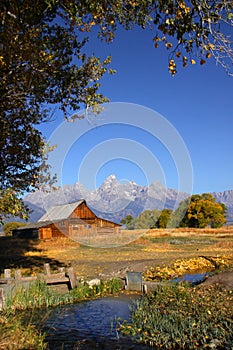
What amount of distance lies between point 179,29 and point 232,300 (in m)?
8.21

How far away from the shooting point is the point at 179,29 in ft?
24.5

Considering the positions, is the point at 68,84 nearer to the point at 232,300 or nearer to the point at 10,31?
the point at 10,31

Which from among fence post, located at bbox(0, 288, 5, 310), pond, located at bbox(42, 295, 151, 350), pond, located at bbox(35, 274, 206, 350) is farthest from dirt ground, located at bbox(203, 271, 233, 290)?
fence post, located at bbox(0, 288, 5, 310)

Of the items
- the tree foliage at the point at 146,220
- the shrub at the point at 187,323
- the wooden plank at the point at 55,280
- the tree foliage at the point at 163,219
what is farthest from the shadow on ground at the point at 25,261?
the tree foliage at the point at 163,219

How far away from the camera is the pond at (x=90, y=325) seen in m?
9.12

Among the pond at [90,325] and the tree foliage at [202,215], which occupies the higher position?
the tree foliage at [202,215]

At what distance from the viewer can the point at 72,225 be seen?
67.9m

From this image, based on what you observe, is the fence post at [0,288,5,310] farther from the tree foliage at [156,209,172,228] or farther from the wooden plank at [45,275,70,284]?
the tree foliage at [156,209,172,228]

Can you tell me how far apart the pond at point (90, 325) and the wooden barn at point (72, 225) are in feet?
176

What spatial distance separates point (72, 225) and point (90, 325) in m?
57.8

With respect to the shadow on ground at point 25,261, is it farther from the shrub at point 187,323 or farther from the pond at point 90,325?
the shrub at point 187,323

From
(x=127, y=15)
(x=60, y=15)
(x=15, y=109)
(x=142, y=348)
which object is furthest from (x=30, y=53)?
(x=142, y=348)

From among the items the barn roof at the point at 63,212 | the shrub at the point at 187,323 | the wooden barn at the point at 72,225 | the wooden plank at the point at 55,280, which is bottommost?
the shrub at the point at 187,323

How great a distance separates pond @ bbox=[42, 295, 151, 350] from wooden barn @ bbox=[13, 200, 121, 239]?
176 feet
